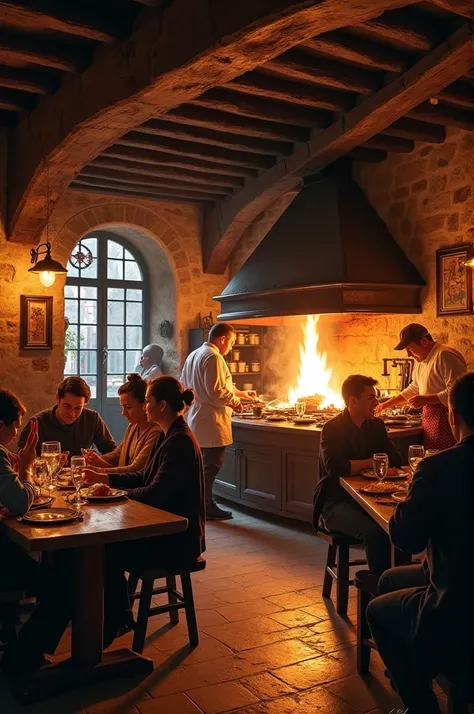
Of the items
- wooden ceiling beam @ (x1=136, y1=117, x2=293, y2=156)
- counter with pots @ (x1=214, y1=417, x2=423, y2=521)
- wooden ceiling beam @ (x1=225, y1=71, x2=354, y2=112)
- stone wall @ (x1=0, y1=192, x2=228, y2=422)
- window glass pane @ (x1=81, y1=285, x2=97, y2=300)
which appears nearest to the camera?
wooden ceiling beam @ (x1=225, y1=71, x2=354, y2=112)

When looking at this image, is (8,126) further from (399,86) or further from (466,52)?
(466,52)

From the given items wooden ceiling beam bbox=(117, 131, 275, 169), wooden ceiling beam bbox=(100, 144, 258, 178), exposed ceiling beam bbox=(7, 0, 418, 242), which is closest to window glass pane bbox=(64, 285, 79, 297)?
exposed ceiling beam bbox=(7, 0, 418, 242)

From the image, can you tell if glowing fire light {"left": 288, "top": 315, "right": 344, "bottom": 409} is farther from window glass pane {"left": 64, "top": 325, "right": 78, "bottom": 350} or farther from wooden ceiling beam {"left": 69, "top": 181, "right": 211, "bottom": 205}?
window glass pane {"left": 64, "top": 325, "right": 78, "bottom": 350}

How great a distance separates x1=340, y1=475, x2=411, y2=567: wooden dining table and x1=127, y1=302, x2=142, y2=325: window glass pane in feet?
19.1

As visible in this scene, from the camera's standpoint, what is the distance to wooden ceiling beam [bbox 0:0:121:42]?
4320 millimetres

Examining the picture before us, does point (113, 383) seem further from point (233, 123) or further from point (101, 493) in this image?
point (101, 493)

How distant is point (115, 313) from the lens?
9.19 metres

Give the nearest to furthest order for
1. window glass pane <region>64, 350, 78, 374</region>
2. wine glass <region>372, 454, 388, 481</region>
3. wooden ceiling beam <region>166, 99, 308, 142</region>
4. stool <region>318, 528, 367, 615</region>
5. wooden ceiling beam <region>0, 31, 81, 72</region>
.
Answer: wine glass <region>372, 454, 388, 481</region>
stool <region>318, 528, 367, 615</region>
wooden ceiling beam <region>0, 31, 81, 72</region>
wooden ceiling beam <region>166, 99, 308, 142</region>
window glass pane <region>64, 350, 78, 374</region>

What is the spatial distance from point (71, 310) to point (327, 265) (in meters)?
3.54

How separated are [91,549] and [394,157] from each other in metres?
5.64

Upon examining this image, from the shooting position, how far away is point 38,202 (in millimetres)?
6625

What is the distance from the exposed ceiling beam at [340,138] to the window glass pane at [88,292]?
144cm

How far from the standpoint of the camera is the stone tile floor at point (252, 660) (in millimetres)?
2977

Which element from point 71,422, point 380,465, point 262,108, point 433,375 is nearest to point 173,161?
point 262,108
